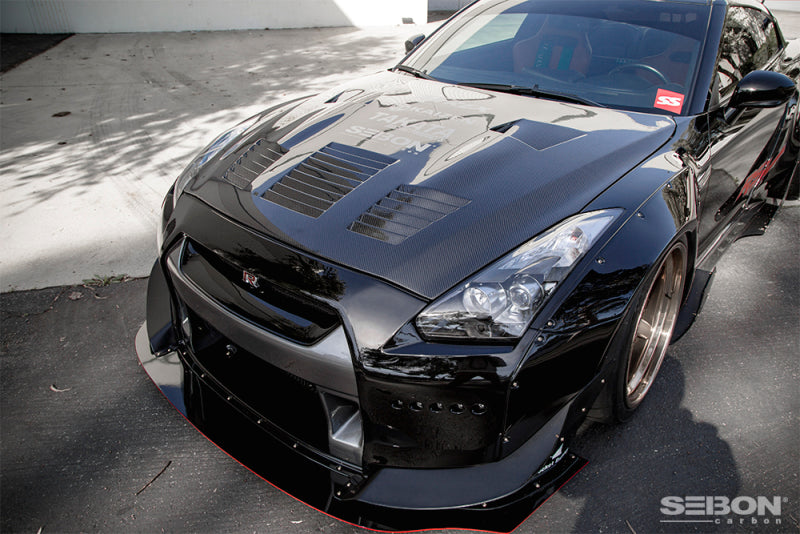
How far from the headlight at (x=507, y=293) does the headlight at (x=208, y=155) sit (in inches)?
47.1

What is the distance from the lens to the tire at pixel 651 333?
5.76 feet

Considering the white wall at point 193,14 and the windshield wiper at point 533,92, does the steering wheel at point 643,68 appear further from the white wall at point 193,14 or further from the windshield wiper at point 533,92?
the white wall at point 193,14

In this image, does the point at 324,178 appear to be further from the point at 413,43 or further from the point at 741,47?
the point at 741,47

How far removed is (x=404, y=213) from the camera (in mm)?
1643

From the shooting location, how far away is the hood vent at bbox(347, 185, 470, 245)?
1.58m

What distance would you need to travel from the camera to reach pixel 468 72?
2670mm

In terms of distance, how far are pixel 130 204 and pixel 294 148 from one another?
2181mm

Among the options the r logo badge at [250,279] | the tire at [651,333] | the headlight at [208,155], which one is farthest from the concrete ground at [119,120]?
the tire at [651,333]

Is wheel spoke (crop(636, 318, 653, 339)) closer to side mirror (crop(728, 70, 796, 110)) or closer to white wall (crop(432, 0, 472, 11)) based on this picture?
Result: side mirror (crop(728, 70, 796, 110))

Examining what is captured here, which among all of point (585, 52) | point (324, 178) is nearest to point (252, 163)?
point (324, 178)

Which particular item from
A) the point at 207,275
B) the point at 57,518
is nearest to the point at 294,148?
the point at 207,275

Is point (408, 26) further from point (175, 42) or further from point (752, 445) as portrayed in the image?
point (752, 445)

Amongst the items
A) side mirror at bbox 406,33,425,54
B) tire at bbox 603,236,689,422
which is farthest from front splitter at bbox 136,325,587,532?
side mirror at bbox 406,33,425,54

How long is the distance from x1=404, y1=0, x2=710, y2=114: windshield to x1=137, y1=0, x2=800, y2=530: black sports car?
2 centimetres
